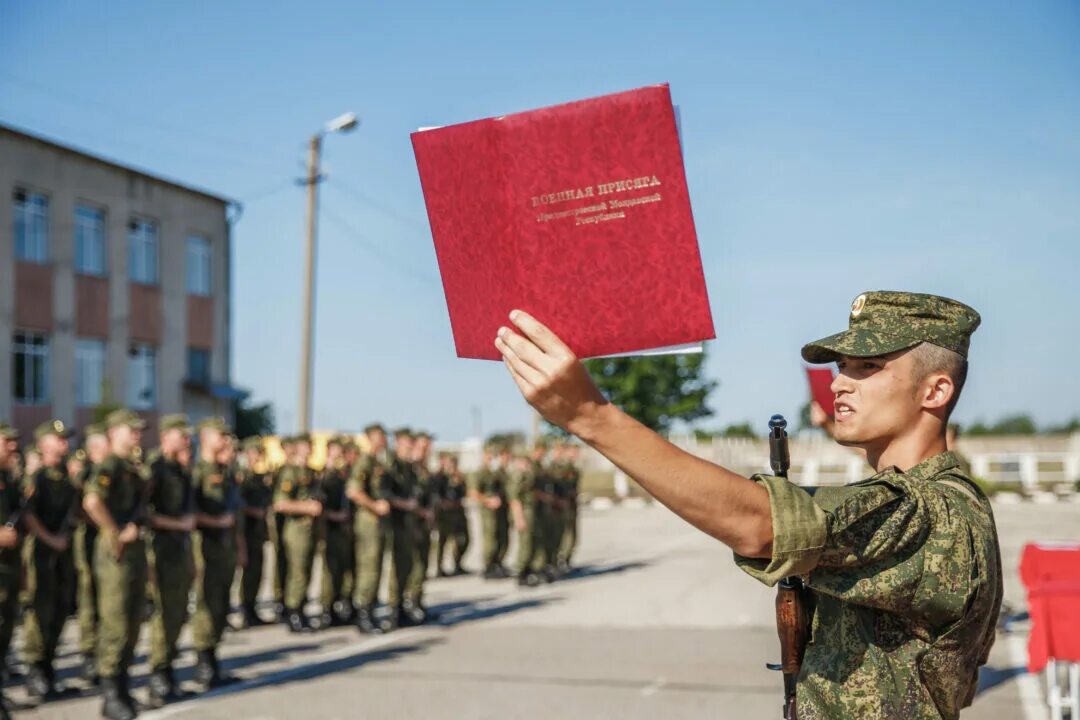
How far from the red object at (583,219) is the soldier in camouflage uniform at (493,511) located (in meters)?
15.9

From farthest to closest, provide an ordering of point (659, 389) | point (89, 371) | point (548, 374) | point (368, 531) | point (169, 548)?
1. point (659, 389)
2. point (89, 371)
3. point (368, 531)
4. point (169, 548)
5. point (548, 374)

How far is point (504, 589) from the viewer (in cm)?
1627

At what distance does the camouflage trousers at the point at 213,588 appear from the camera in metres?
9.08

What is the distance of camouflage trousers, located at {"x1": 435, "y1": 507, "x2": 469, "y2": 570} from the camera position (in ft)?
61.9

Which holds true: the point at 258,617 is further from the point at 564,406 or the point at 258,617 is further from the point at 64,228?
the point at 64,228

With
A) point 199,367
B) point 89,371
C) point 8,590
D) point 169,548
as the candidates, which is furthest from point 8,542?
point 199,367

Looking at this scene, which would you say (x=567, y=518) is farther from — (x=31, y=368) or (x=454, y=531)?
(x=31, y=368)

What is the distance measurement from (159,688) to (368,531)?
152 inches

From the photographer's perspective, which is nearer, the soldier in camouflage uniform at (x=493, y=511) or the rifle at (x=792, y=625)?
the rifle at (x=792, y=625)

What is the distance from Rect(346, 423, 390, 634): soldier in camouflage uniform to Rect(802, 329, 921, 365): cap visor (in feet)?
32.8

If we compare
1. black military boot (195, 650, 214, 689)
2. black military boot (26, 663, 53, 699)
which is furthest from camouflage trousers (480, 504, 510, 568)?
black military boot (26, 663, 53, 699)

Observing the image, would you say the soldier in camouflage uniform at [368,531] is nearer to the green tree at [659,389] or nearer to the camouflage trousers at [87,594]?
the camouflage trousers at [87,594]

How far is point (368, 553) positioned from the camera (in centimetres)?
1198

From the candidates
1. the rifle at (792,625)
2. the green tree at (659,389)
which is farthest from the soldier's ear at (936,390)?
the green tree at (659,389)
